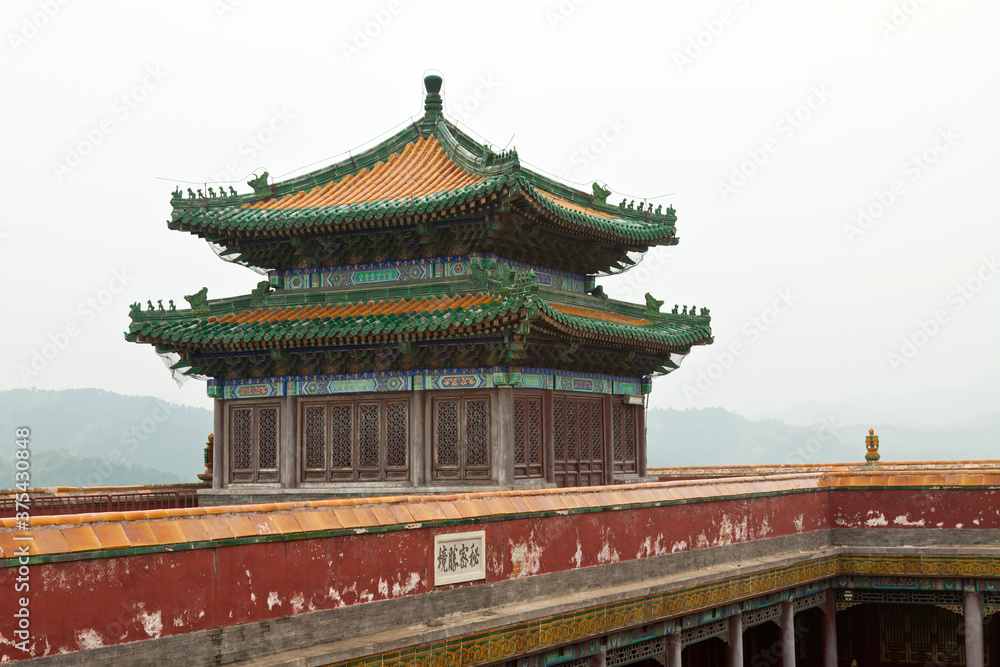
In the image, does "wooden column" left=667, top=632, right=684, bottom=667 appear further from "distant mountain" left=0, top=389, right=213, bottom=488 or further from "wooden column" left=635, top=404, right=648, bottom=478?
"distant mountain" left=0, top=389, right=213, bottom=488

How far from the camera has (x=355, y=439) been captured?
67.9ft

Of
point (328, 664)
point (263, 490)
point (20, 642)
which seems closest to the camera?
point (20, 642)

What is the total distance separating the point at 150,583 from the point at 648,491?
8.77m

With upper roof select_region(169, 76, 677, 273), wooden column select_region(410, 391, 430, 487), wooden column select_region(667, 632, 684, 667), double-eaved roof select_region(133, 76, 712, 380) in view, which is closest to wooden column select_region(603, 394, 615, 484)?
double-eaved roof select_region(133, 76, 712, 380)

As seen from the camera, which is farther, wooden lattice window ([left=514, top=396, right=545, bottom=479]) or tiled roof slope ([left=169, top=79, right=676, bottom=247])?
wooden lattice window ([left=514, top=396, right=545, bottom=479])

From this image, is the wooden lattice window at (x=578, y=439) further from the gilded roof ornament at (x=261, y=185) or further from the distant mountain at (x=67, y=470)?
the distant mountain at (x=67, y=470)

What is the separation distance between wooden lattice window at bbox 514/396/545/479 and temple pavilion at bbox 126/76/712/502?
0.04 meters

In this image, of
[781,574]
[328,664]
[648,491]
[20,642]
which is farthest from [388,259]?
Answer: [20,642]

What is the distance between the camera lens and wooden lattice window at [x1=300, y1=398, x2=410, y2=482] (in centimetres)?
2036

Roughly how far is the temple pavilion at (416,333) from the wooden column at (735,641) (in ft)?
13.8

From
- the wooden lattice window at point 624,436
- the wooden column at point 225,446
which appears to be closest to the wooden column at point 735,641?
the wooden lattice window at point 624,436

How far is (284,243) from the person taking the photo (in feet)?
71.8

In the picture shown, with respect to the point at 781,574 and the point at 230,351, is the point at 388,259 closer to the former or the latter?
the point at 230,351

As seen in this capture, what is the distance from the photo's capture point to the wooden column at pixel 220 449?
21812 mm
